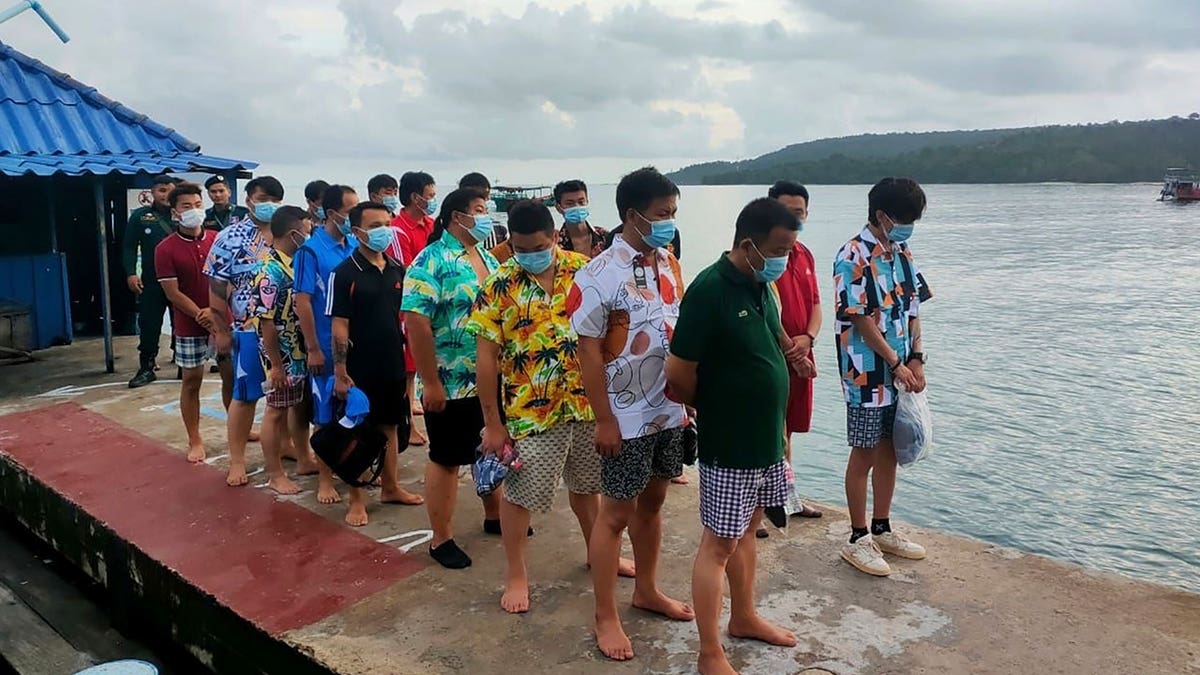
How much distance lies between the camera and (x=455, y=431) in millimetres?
3834

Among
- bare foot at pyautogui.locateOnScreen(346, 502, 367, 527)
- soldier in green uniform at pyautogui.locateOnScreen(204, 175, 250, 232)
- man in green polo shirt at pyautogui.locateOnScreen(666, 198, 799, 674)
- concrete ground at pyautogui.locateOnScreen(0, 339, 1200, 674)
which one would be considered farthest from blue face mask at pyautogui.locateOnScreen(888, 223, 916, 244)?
soldier in green uniform at pyautogui.locateOnScreen(204, 175, 250, 232)

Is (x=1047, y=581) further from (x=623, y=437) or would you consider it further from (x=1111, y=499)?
(x=1111, y=499)

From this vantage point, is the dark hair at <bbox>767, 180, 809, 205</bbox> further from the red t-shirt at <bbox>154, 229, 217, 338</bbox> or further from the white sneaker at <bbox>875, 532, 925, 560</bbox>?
the red t-shirt at <bbox>154, 229, 217, 338</bbox>

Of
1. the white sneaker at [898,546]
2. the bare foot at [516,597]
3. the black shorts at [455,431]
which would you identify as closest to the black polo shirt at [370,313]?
the black shorts at [455,431]

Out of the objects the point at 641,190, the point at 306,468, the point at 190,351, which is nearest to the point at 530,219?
the point at 641,190

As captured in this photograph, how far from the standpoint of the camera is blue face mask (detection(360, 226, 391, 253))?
4133 millimetres

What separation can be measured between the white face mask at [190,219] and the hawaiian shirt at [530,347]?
10.2 ft

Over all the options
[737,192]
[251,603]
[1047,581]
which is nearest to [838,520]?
[1047,581]

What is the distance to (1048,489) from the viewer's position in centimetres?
→ 952

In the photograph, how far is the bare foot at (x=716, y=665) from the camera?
9.48 feet

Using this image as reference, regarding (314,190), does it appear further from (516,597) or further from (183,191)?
(516,597)

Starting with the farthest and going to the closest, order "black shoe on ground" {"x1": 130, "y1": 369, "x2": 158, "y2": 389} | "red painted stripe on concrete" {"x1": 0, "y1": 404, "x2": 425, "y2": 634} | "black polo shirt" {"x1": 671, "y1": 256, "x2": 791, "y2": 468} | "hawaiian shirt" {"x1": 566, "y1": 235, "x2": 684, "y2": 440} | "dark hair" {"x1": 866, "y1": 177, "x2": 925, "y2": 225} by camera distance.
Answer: "black shoe on ground" {"x1": 130, "y1": 369, "x2": 158, "y2": 389}
"dark hair" {"x1": 866, "y1": 177, "x2": 925, "y2": 225}
"red painted stripe on concrete" {"x1": 0, "y1": 404, "x2": 425, "y2": 634}
"hawaiian shirt" {"x1": 566, "y1": 235, "x2": 684, "y2": 440}
"black polo shirt" {"x1": 671, "y1": 256, "x2": 791, "y2": 468}

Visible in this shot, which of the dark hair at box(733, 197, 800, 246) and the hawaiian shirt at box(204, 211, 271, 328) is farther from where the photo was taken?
the hawaiian shirt at box(204, 211, 271, 328)

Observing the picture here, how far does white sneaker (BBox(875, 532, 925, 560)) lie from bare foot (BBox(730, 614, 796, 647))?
993 millimetres
